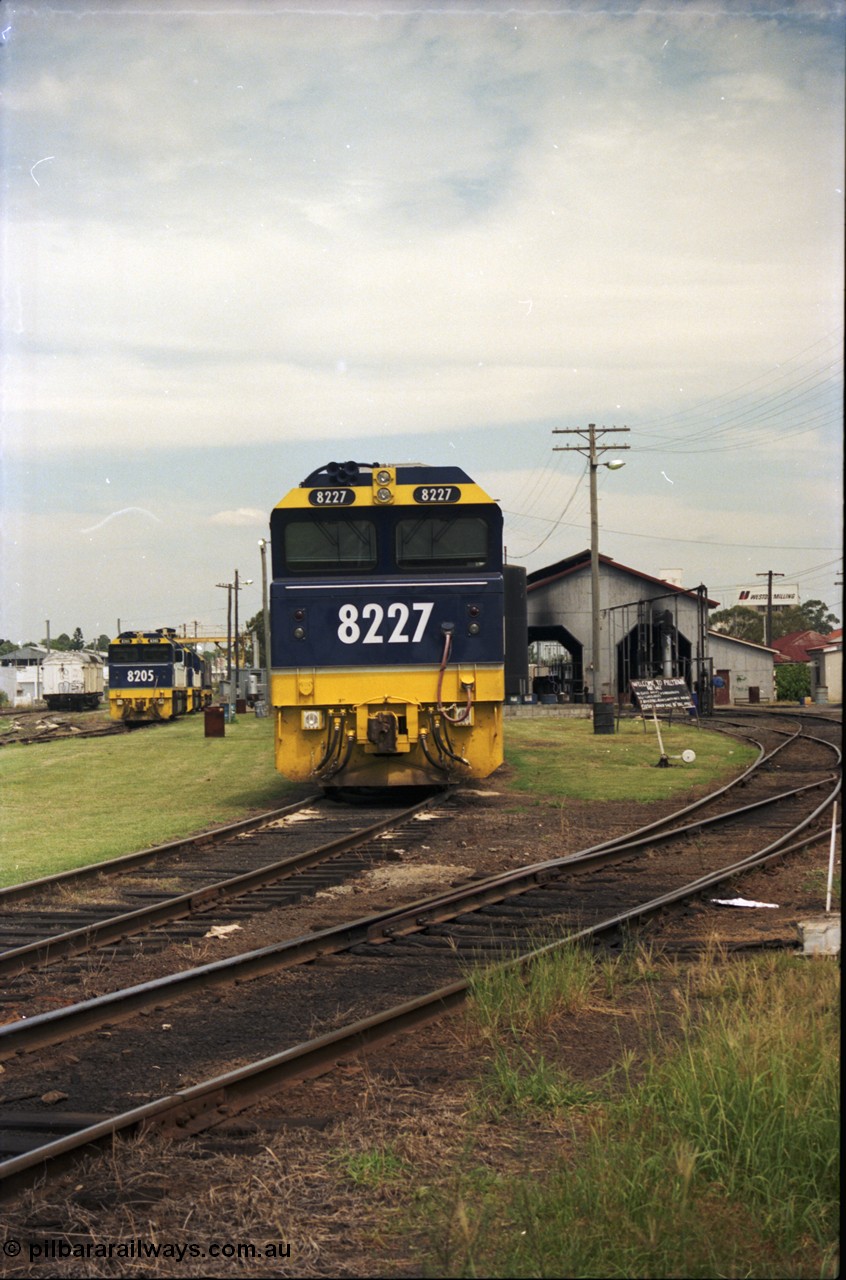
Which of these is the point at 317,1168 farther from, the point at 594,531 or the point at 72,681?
the point at 72,681

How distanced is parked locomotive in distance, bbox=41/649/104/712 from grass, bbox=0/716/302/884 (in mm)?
32066

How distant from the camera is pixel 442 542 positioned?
14.5 m

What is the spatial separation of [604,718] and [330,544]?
16.3m

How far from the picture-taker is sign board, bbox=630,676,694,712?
82.7ft

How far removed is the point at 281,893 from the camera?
381 inches

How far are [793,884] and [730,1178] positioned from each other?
6.32 meters

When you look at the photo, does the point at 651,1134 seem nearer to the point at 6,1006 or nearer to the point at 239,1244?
the point at 239,1244

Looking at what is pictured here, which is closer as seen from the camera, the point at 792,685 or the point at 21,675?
the point at 792,685

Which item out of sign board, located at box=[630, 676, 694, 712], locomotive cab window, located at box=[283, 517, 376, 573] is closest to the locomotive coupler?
locomotive cab window, located at box=[283, 517, 376, 573]

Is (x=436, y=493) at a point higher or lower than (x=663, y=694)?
higher

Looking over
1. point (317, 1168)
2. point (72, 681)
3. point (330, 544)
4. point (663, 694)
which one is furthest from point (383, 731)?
point (72, 681)

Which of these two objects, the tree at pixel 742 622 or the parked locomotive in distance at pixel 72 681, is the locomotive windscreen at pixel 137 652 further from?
the tree at pixel 742 622

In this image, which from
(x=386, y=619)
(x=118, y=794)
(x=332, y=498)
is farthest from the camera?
(x=118, y=794)

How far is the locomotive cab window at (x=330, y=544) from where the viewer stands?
1445cm
